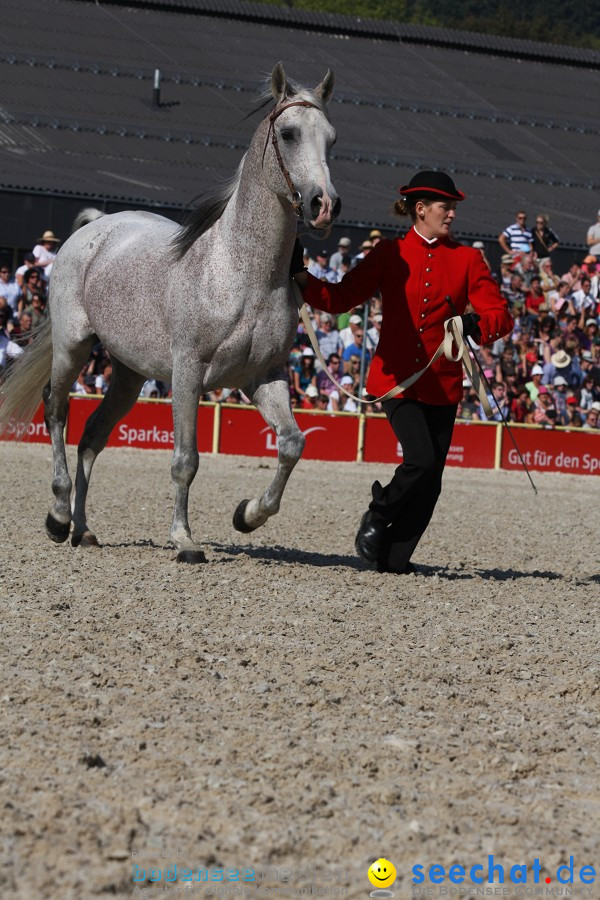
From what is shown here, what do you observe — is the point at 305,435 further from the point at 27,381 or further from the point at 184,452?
the point at 184,452

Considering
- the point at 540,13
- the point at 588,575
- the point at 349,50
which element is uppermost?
the point at 540,13

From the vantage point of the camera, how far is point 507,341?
19719 mm

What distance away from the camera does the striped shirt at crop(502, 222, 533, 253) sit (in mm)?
21531

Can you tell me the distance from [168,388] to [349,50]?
19.4m

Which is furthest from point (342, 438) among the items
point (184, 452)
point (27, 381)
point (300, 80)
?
point (300, 80)

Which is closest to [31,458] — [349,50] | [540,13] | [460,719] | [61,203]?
[61,203]

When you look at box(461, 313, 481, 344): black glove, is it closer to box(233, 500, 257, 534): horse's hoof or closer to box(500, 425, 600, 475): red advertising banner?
box(233, 500, 257, 534): horse's hoof

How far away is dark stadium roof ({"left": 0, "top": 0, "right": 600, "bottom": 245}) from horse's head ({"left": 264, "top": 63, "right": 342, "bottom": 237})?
57.1 ft

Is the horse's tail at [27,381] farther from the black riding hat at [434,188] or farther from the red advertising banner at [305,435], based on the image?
the red advertising banner at [305,435]

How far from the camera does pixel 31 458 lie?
51.0 ft

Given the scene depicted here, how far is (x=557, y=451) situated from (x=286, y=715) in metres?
15.2

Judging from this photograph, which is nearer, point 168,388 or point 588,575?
point 588,575

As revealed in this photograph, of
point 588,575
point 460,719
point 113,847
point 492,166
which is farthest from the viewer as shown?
point 492,166

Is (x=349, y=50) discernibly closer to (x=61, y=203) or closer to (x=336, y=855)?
(x=61, y=203)
